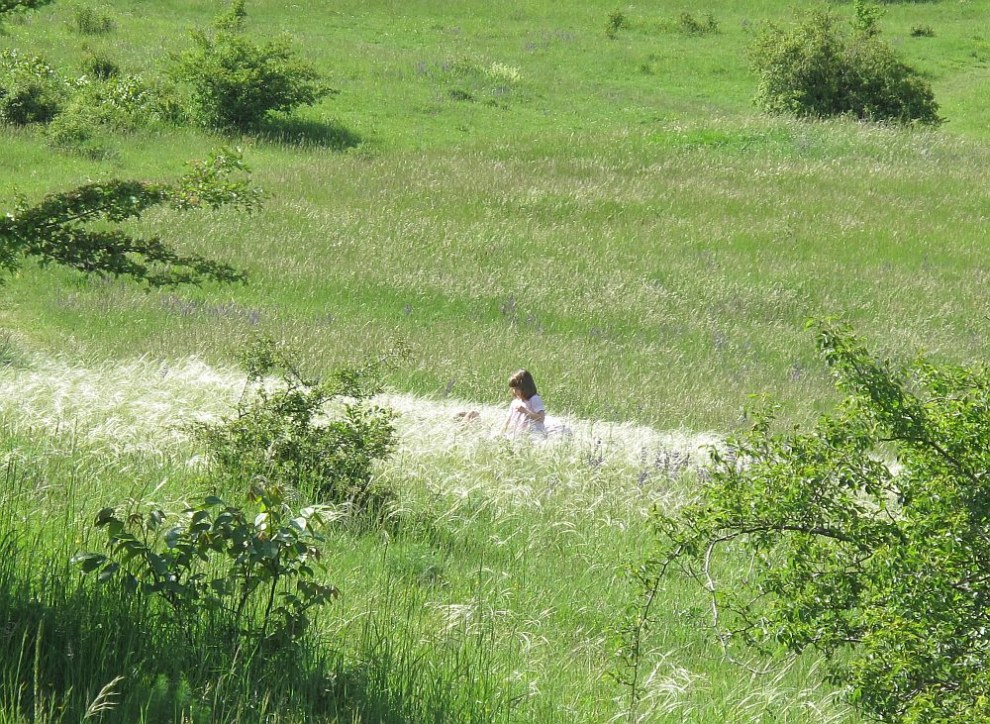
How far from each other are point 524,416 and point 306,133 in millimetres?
20411

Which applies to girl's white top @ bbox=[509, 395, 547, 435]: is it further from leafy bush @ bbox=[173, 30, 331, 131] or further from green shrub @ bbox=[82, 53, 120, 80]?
green shrub @ bbox=[82, 53, 120, 80]

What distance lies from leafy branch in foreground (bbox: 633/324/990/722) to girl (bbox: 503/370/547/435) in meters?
6.47

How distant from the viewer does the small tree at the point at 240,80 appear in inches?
1123

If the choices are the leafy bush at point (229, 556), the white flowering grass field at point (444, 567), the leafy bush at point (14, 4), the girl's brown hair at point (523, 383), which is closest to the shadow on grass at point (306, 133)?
the girl's brown hair at point (523, 383)

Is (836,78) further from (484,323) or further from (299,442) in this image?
(299,442)

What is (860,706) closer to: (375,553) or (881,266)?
(375,553)

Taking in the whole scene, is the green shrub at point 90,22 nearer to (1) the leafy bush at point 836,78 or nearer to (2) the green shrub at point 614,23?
(2) the green shrub at point 614,23

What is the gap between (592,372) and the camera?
14.7 m

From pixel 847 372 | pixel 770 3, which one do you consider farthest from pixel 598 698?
pixel 770 3

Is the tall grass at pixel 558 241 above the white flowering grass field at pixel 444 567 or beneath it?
beneath

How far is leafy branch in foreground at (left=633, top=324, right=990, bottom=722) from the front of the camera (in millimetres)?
3586

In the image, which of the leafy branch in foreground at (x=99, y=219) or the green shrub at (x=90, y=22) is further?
the green shrub at (x=90, y=22)

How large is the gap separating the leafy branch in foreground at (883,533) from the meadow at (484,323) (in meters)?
0.71

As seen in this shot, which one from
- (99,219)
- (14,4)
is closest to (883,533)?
(99,219)
